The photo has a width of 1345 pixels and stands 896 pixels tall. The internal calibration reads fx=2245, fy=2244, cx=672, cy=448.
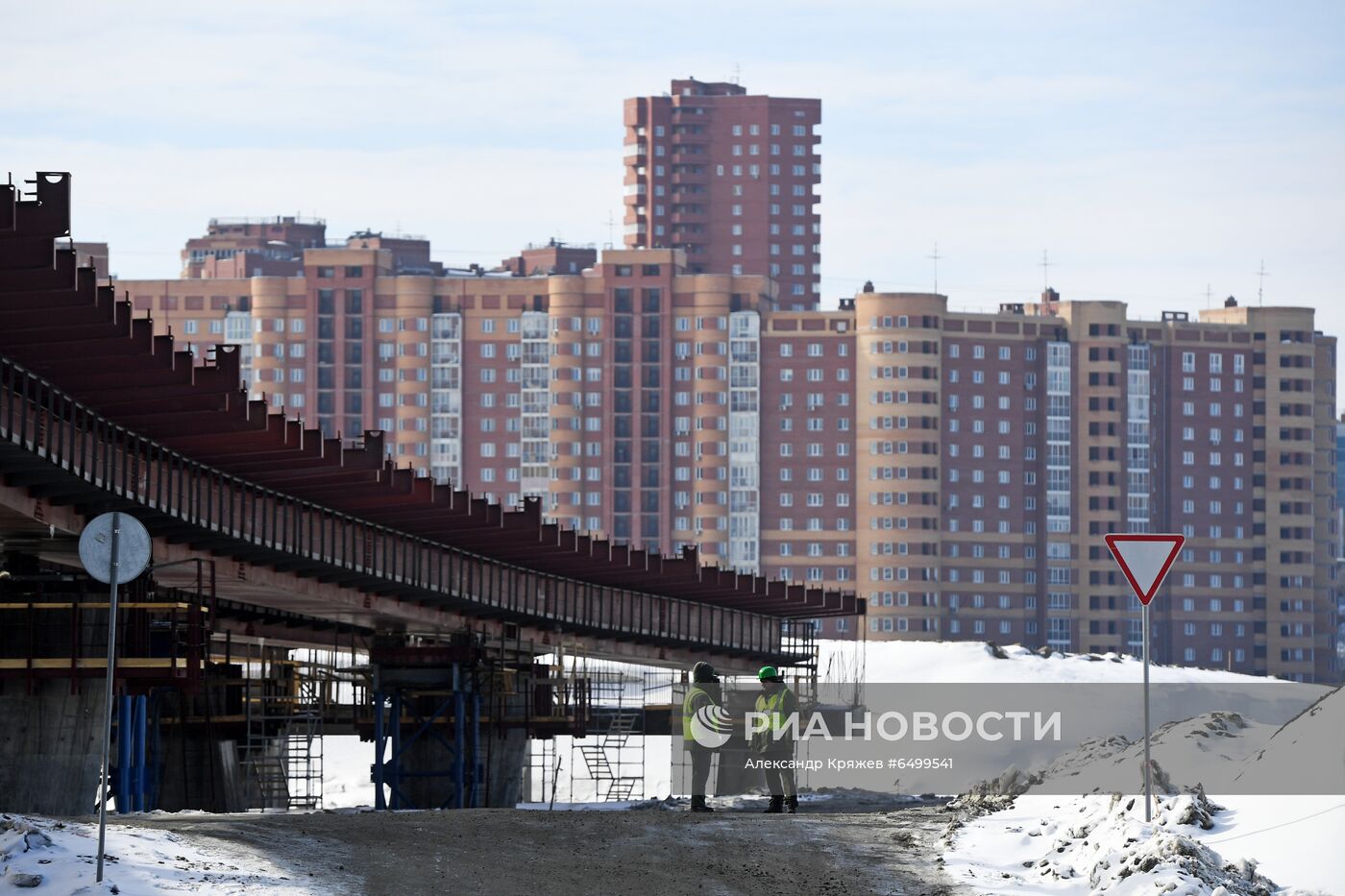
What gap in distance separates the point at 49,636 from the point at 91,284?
17.2 feet

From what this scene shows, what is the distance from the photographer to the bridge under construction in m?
29.8

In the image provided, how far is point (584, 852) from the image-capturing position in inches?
826

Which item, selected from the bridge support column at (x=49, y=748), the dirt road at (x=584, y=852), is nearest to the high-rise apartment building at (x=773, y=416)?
the bridge support column at (x=49, y=748)

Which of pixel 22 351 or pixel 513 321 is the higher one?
pixel 513 321

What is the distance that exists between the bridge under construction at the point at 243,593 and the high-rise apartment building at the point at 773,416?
9980 cm

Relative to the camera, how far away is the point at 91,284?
92.9 feet

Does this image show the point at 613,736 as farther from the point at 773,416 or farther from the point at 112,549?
the point at 773,416

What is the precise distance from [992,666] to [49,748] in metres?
70.0

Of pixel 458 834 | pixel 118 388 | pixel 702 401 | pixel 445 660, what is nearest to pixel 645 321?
pixel 702 401

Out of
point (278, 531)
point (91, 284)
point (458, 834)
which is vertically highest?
point (91, 284)

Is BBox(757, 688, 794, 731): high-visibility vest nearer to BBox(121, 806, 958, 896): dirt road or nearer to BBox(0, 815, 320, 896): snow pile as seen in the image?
BBox(121, 806, 958, 896): dirt road

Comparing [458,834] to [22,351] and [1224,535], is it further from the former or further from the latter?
[1224,535]

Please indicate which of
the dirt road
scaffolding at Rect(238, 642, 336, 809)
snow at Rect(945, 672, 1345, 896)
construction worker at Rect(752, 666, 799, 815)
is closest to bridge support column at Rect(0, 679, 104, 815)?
the dirt road

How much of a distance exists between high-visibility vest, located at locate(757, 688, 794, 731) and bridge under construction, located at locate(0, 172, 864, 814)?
8259mm
